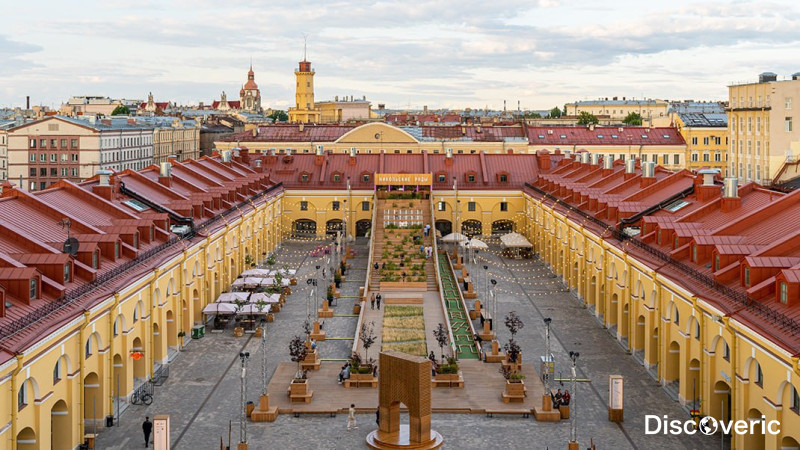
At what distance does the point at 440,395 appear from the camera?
130ft

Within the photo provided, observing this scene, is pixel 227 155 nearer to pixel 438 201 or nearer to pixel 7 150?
pixel 438 201

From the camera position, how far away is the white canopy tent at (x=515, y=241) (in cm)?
7588

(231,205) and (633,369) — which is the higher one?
(231,205)

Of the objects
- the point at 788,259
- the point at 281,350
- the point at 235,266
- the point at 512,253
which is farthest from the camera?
the point at 512,253

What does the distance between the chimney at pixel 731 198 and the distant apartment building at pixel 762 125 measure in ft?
115

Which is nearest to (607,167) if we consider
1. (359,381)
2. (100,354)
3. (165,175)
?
(165,175)

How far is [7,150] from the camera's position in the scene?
4584 inches

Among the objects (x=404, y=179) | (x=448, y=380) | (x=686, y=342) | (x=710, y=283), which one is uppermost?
(x=404, y=179)

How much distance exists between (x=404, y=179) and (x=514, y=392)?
48032 millimetres

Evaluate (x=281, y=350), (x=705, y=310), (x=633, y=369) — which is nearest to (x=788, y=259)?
(x=705, y=310)

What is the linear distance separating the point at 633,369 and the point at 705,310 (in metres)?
9.79

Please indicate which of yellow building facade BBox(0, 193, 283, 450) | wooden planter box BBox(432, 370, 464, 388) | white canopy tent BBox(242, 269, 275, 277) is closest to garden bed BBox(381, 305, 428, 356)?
wooden planter box BBox(432, 370, 464, 388)

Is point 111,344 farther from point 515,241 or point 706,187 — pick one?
point 515,241

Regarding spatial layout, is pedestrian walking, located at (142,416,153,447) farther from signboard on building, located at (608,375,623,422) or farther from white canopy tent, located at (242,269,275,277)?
white canopy tent, located at (242,269,275,277)
